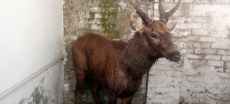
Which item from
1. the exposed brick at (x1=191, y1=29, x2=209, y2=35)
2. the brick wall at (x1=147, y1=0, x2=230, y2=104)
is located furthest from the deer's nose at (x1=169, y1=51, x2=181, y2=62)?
the exposed brick at (x1=191, y1=29, x2=209, y2=35)

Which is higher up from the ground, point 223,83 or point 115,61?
point 115,61

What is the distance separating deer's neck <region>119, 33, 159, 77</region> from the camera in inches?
102

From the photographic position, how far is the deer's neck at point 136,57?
2588 mm

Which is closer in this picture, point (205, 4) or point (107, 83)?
point (107, 83)

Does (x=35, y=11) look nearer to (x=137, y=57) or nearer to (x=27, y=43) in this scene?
(x=27, y=43)

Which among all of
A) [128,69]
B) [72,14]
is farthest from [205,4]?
[72,14]

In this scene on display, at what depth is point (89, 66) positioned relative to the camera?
333cm

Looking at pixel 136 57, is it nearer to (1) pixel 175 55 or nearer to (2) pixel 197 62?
(1) pixel 175 55

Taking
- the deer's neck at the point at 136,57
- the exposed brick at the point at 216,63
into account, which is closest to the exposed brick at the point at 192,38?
the exposed brick at the point at 216,63

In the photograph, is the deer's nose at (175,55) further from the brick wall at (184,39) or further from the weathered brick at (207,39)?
the weathered brick at (207,39)

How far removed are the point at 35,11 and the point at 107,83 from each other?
4.65ft

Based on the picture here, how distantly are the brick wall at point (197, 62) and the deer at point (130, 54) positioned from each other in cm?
80

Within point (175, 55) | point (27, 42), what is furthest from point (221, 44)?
point (27, 42)

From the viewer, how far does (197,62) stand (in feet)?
11.7
